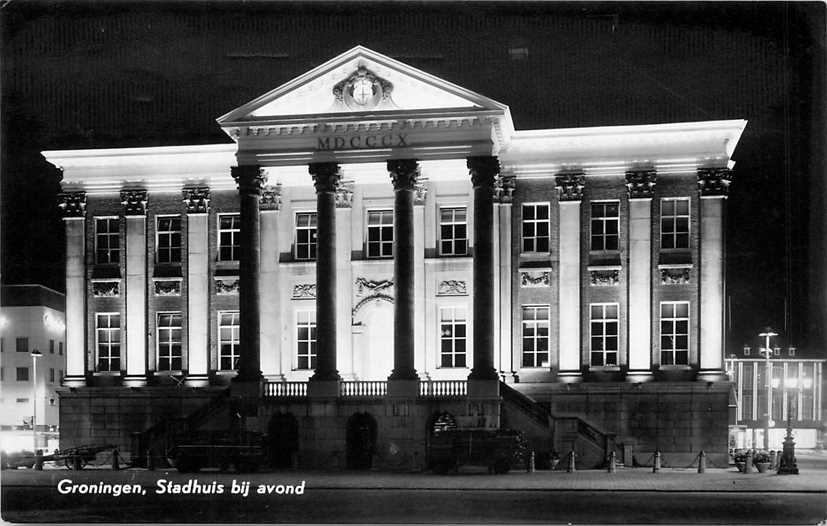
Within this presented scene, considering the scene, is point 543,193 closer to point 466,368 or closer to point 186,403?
point 466,368

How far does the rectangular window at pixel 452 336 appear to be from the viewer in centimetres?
4803

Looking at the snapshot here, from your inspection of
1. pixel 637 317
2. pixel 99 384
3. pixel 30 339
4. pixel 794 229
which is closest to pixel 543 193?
pixel 637 317

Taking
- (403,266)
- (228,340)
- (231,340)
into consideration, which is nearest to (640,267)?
(403,266)

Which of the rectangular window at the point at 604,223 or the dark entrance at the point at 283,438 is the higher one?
the rectangular window at the point at 604,223

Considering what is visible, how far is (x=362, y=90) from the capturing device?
4431cm

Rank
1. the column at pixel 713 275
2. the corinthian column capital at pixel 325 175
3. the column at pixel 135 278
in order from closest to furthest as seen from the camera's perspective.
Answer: the corinthian column capital at pixel 325 175, the column at pixel 713 275, the column at pixel 135 278

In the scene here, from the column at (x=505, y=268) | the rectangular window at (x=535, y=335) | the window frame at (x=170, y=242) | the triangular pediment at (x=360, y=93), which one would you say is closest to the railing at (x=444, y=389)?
the column at (x=505, y=268)

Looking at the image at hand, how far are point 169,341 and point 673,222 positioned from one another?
21328mm

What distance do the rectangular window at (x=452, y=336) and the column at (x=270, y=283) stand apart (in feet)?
21.9

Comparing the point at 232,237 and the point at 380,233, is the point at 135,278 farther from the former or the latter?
the point at 380,233

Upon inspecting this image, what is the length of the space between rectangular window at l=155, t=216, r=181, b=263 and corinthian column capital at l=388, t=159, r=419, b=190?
11.0m

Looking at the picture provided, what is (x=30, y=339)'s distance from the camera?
271ft

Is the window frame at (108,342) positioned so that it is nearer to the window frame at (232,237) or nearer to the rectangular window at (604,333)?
the window frame at (232,237)

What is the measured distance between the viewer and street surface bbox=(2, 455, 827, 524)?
94.1 ft
